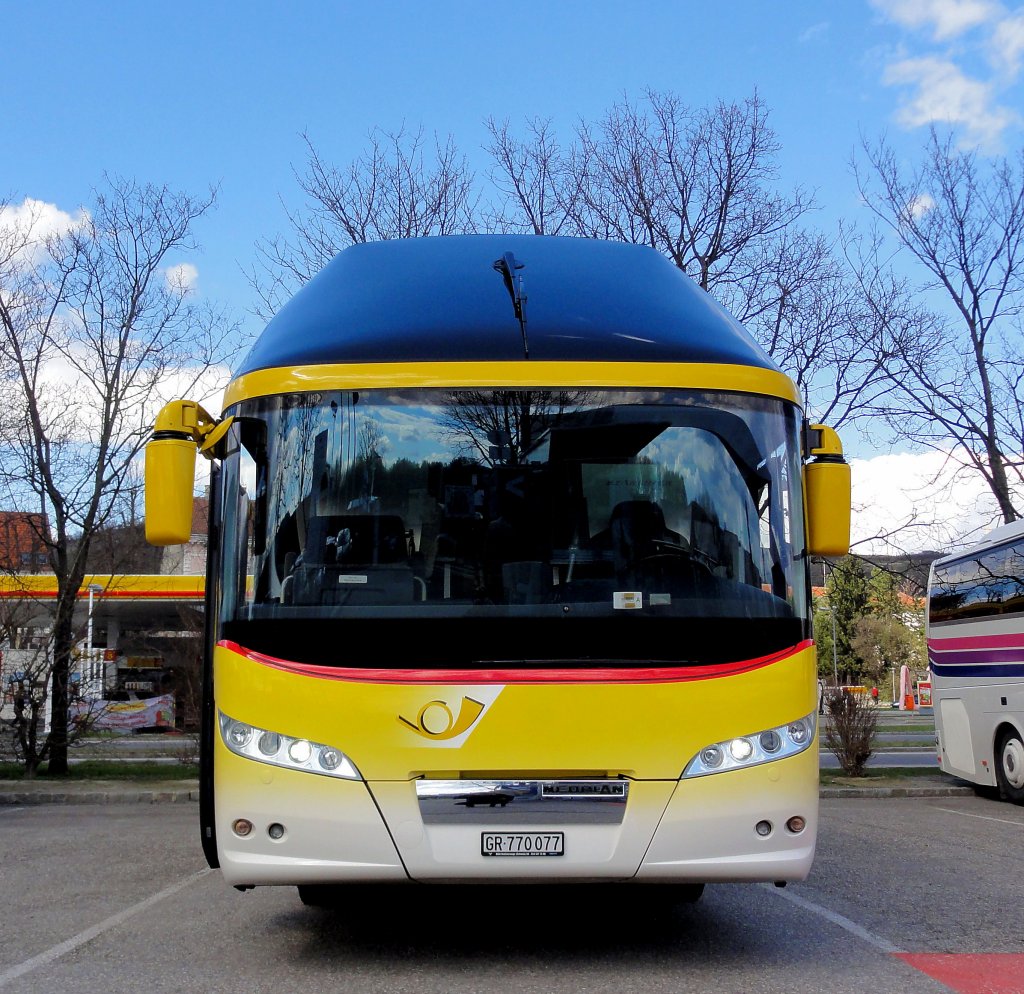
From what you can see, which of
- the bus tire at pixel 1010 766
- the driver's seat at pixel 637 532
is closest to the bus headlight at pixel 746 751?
the driver's seat at pixel 637 532

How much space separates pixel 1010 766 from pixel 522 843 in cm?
1160

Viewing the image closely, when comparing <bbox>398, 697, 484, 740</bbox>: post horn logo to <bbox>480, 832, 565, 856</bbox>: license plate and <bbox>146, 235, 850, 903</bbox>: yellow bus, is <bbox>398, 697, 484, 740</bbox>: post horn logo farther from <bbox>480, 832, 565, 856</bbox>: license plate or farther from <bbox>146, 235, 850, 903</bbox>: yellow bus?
<bbox>480, 832, 565, 856</bbox>: license plate

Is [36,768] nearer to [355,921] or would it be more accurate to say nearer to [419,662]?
[355,921]

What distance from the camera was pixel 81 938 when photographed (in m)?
6.67

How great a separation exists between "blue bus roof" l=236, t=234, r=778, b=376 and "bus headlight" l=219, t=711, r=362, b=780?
1.82m

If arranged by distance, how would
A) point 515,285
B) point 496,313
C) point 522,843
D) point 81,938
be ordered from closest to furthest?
point 522,843 < point 496,313 < point 515,285 < point 81,938

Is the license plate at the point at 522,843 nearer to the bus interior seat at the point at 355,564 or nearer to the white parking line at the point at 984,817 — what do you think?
the bus interior seat at the point at 355,564

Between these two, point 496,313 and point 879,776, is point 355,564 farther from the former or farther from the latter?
point 879,776

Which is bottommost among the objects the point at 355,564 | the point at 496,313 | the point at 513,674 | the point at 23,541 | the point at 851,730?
the point at 851,730

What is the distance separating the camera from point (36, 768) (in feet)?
57.4

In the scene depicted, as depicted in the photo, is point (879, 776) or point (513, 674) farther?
point (879, 776)

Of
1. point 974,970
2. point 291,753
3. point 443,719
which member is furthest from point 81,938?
point 974,970

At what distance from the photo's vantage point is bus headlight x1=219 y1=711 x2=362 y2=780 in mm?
5414

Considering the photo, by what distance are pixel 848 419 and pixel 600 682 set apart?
48.2 ft
